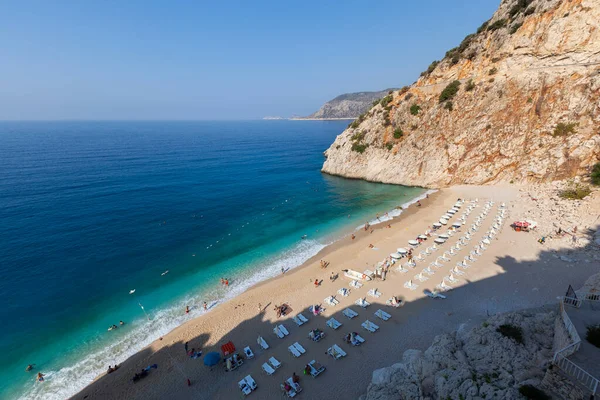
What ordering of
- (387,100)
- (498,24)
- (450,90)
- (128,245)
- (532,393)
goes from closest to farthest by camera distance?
(532,393), (128,245), (498,24), (450,90), (387,100)

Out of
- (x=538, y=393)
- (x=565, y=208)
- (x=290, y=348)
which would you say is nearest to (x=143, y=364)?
(x=290, y=348)

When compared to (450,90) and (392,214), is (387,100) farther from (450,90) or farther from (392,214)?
(392,214)

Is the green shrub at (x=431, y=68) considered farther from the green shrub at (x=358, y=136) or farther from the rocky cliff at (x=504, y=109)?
the green shrub at (x=358, y=136)

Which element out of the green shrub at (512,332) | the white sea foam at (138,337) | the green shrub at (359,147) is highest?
the green shrub at (359,147)

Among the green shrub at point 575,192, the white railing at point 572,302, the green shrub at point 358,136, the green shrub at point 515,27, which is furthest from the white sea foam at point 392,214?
the green shrub at point 515,27

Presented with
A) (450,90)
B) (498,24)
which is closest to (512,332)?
(450,90)

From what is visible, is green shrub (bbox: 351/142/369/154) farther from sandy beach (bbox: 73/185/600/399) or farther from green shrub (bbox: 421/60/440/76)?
sandy beach (bbox: 73/185/600/399)

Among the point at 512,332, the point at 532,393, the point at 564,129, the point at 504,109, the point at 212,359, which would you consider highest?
the point at 504,109
